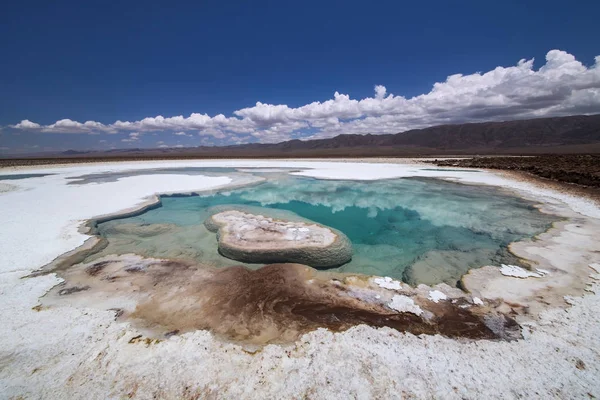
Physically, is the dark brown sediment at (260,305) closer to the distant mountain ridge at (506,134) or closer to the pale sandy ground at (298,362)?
the pale sandy ground at (298,362)

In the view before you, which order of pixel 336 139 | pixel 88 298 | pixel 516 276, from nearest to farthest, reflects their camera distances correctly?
pixel 88 298 → pixel 516 276 → pixel 336 139

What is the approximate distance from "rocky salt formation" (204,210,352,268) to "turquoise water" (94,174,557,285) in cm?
24

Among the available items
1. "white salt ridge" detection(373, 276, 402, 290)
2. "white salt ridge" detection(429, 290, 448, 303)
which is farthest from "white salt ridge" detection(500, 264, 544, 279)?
"white salt ridge" detection(373, 276, 402, 290)

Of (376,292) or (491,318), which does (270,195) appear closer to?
(376,292)

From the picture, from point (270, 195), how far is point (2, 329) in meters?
9.14

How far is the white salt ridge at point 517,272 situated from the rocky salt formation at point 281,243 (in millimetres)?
2575

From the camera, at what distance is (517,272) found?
167 inches

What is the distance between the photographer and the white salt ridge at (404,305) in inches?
133

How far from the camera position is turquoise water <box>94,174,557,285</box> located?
5.06 meters

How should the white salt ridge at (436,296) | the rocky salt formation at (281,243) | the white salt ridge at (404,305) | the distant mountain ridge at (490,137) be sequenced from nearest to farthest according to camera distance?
1. the white salt ridge at (404,305)
2. the white salt ridge at (436,296)
3. the rocky salt formation at (281,243)
4. the distant mountain ridge at (490,137)

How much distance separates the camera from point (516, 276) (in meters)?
4.12

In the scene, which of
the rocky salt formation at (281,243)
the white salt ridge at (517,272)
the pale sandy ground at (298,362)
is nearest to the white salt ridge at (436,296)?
the pale sandy ground at (298,362)

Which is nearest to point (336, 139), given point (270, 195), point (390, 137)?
point (390, 137)

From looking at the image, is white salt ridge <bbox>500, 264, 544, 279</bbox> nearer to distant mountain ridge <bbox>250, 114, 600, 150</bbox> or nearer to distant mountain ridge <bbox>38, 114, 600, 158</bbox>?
distant mountain ridge <bbox>38, 114, 600, 158</bbox>
